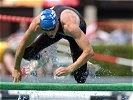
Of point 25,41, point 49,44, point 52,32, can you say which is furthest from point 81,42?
point 49,44

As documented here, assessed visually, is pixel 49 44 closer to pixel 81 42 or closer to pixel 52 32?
pixel 52 32

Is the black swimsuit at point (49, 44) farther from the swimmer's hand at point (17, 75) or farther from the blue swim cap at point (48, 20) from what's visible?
the blue swim cap at point (48, 20)

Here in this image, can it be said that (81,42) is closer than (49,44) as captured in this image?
Yes

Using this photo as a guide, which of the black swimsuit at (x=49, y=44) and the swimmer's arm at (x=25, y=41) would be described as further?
the black swimsuit at (x=49, y=44)

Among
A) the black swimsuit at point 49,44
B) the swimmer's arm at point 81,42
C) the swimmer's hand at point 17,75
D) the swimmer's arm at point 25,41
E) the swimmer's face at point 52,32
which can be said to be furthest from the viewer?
the black swimsuit at point 49,44

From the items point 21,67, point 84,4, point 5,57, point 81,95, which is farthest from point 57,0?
point 84,4

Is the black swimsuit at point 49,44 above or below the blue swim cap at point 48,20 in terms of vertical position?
below

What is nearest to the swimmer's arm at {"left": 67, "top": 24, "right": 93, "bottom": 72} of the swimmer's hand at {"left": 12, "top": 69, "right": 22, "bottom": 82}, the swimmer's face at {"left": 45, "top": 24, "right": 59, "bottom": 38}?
the swimmer's face at {"left": 45, "top": 24, "right": 59, "bottom": 38}

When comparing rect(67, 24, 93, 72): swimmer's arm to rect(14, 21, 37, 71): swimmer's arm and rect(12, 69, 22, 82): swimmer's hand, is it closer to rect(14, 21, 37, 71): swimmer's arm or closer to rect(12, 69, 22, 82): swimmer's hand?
rect(14, 21, 37, 71): swimmer's arm

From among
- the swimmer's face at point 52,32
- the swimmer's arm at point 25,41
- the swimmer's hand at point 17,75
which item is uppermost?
the swimmer's face at point 52,32

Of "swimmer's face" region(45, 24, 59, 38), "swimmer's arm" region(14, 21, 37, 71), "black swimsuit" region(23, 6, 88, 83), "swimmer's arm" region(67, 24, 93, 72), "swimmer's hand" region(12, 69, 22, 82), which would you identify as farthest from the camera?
"black swimsuit" region(23, 6, 88, 83)

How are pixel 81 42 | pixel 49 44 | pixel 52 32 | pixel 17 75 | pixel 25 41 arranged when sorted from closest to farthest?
pixel 81 42, pixel 52 32, pixel 25 41, pixel 17 75, pixel 49 44

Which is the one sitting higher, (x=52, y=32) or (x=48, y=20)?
(x=48, y=20)

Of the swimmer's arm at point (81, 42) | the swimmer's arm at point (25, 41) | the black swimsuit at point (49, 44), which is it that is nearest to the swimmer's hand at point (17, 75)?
the swimmer's arm at point (25, 41)
